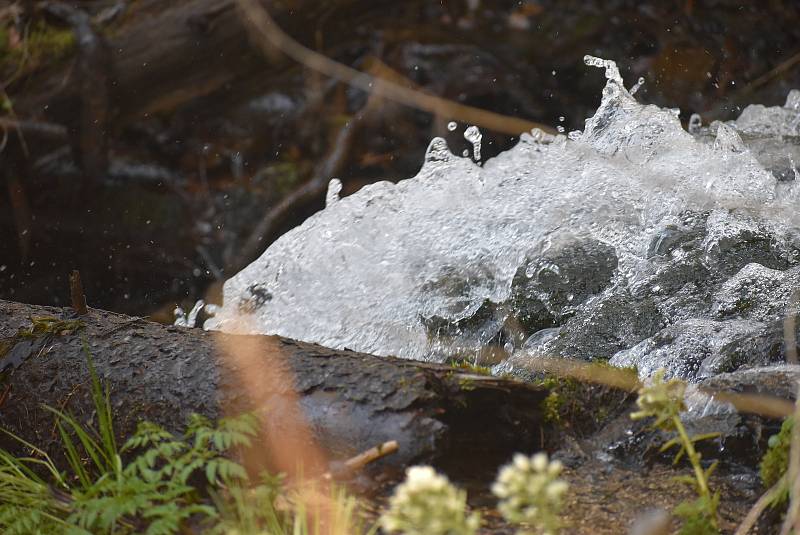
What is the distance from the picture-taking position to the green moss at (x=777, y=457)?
5.71ft

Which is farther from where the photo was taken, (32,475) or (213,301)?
(213,301)

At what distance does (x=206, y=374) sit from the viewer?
2.02 metres

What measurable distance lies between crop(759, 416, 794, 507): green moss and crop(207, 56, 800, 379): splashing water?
0.54 meters

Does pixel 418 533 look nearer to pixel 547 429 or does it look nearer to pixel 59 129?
pixel 547 429

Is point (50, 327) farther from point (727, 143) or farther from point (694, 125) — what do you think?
point (694, 125)

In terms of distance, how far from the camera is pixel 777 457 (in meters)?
→ 1.76

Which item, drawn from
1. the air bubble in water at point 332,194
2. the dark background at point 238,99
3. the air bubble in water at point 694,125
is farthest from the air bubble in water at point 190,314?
the air bubble in water at point 694,125

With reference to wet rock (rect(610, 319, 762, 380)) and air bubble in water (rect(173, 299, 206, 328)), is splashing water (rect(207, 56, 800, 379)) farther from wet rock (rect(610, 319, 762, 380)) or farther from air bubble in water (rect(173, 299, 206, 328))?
air bubble in water (rect(173, 299, 206, 328))

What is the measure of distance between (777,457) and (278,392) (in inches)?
41.4

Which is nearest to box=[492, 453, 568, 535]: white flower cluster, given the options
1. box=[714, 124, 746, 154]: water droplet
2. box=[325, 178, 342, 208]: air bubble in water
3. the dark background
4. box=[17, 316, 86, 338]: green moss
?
box=[17, 316, 86, 338]: green moss

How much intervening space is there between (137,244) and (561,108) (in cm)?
300

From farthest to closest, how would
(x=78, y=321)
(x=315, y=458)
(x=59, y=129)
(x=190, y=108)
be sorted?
1. (x=190, y=108)
2. (x=59, y=129)
3. (x=78, y=321)
4. (x=315, y=458)

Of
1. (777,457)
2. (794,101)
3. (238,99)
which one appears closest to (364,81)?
(238,99)

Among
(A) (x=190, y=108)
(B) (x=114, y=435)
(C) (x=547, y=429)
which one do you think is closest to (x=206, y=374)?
(B) (x=114, y=435)
